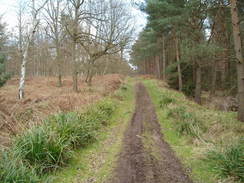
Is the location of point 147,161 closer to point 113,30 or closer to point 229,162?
point 229,162

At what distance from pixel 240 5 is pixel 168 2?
4.27m

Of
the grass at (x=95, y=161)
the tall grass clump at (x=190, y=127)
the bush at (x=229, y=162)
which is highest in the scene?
the tall grass clump at (x=190, y=127)

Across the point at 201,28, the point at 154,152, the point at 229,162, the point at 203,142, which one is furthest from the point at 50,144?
the point at 201,28

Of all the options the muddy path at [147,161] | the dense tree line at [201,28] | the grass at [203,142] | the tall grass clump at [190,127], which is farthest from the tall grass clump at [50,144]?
the dense tree line at [201,28]

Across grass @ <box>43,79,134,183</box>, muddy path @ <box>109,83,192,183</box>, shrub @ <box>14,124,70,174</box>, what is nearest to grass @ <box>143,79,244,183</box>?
muddy path @ <box>109,83,192,183</box>

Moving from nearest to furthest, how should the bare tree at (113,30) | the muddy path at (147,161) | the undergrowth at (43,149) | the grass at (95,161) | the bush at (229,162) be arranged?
1. the undergrowth at (43,149)
2. the bush at (229,162)
3. the muddy path at (147,161)
4. the grass at (95,161)
5. the bare tree at (113,30)

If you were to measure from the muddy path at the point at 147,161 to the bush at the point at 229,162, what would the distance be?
2.34 ft

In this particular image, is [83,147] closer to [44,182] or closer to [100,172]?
[100,172]

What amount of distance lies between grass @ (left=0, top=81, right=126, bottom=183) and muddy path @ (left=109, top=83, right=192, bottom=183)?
1.29 meters

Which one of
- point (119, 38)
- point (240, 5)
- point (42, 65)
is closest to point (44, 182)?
point (240, 5)

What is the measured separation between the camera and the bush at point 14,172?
11.4 ft

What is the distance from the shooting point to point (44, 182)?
3.90 m

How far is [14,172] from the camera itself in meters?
3.56

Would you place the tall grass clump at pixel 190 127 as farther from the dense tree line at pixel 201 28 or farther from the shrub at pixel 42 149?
the shrub at pixel 42 149
